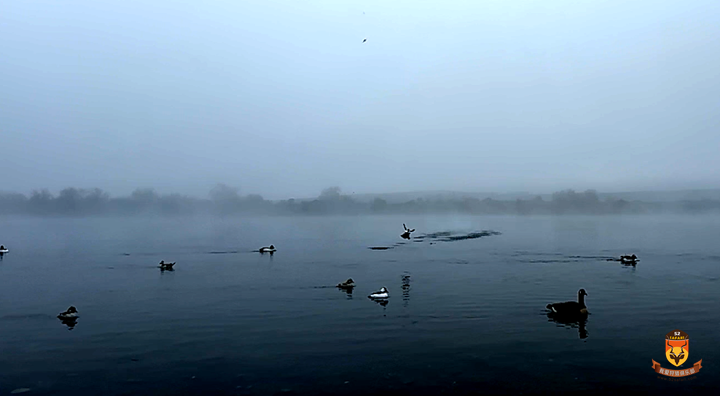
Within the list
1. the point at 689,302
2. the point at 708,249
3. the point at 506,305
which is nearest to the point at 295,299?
the point at 506,305

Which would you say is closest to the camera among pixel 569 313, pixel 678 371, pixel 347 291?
pixel 678 371

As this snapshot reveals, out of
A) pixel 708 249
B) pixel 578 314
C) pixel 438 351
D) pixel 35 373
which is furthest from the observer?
pixel 708 249

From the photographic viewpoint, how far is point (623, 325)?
27141 millimetres

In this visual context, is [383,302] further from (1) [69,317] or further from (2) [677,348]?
(1) [69,317]

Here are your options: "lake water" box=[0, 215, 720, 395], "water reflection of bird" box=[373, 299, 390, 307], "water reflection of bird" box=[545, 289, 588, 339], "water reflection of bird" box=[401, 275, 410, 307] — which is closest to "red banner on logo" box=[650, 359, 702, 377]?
"lake water" box=[0, 215, 720, 395]

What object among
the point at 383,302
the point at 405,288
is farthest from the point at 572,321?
the point at 405,288

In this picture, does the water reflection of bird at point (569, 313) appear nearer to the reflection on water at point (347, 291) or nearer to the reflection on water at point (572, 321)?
the reflection on water at point (572, 321)

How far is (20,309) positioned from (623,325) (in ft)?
126

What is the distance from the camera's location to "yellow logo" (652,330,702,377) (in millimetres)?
19969

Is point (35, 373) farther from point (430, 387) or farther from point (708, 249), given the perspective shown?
point (708, 249)

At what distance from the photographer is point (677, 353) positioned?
2197 cm

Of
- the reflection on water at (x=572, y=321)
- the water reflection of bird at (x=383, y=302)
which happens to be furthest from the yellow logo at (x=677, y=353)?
the water reflection of bird at (x=383, y=302)

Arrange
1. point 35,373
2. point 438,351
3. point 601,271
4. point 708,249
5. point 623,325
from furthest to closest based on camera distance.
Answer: point 708,249, point 601,271, point 623,325, point 438,351, point 35,373

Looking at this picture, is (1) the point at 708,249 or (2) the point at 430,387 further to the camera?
(1) the point at 708,249
